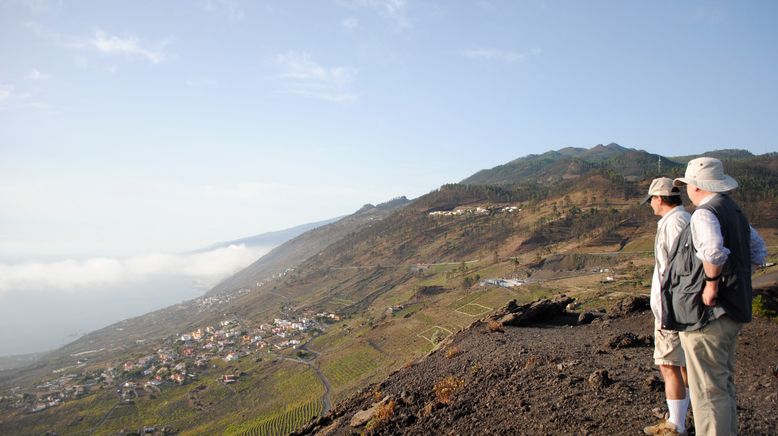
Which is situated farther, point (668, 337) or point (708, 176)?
point (668, 337)

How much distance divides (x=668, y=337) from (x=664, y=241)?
38.9 inches

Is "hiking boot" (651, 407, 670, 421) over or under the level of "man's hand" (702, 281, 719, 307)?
under

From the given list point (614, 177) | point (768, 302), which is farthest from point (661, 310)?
point (614, 177)

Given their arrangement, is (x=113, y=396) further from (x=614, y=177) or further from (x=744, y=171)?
(x=744, y=171)

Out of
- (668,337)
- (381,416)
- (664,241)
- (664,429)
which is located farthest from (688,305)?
(381,416)

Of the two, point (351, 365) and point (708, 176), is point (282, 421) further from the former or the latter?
point (708, 176)

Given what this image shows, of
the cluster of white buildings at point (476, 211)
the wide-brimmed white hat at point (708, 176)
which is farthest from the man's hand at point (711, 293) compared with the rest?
the cluster of white buildings at point (476, 211)

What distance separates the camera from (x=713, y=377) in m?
3.55

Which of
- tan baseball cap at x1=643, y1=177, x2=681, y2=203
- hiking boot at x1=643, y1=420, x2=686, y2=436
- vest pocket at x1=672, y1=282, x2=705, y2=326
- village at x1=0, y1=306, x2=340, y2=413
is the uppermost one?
tan baseball cap at x1=643, y1=177, x2=681, y2=203

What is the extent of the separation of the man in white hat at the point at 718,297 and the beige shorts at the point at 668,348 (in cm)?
54

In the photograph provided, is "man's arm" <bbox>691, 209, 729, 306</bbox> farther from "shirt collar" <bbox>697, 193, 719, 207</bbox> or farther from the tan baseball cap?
the tan baseball cap

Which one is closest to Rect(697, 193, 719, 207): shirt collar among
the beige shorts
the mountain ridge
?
the beige shorts

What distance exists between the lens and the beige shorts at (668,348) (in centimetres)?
420

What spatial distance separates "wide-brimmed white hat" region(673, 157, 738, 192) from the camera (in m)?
3.67
